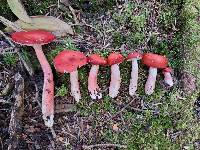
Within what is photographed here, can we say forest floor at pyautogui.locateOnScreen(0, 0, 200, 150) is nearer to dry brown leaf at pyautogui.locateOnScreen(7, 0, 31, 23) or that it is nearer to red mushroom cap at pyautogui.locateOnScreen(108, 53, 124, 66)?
dry brown leaf at pyautogui.locateOnScreen(7, 0, 31, 23)

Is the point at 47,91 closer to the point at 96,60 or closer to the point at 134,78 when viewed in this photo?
the point at 96,60

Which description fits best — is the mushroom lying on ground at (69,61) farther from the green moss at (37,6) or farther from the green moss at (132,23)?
the green moss at (37,6)

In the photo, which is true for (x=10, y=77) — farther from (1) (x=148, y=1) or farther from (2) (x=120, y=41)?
(1) (x=148, y=1)

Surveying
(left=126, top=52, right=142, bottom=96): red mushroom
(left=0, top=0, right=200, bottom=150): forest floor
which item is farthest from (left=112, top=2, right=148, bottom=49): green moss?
(left=126, top=52, right=142, bottom=96): red mushroom

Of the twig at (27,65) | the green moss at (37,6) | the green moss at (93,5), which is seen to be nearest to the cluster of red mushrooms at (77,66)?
the twig at (27,65)

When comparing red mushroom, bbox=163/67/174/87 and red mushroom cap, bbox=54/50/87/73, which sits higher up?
red mushroom cap, bbox=54/50/87/73

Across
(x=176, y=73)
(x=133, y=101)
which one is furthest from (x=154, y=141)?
(x=176, y=73)

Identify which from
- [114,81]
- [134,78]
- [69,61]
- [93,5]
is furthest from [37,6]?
[134,78]

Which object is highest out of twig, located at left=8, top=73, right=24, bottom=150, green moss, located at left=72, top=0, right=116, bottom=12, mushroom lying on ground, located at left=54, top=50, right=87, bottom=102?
green moss, located at left=72, top=0, right=116, bottom=12
